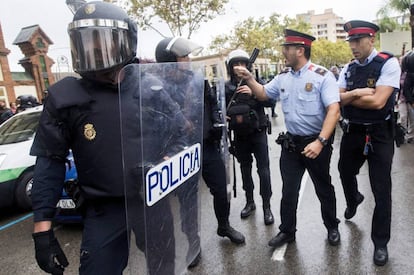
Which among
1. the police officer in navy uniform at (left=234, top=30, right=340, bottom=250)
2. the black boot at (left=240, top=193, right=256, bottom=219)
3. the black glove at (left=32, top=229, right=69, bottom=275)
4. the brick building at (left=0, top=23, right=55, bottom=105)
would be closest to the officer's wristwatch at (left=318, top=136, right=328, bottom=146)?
the police officer in navy uniform at (left=234, top=30, right=340, bottom=250)

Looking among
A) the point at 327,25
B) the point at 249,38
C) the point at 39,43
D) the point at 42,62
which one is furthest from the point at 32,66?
the point at 327,25

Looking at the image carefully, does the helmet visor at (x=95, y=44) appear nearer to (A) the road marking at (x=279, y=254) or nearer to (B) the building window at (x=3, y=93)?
(A) the road marking at (x=279, y=254)

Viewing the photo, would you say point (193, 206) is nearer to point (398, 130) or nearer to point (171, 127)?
point (171, 127)

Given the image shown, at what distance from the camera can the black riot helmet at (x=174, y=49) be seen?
2.58 metres

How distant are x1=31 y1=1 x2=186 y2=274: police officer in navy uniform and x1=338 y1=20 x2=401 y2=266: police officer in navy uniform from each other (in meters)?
1.71

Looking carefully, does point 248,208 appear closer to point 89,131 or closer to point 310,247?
point 310,247

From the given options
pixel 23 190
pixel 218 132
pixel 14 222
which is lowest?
pixel 14 222

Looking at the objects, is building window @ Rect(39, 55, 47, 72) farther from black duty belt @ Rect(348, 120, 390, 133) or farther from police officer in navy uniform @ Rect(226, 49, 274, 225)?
black duty belt @ Rect(348, 120, 390, 133)

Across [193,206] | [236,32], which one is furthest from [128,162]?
[236,32]

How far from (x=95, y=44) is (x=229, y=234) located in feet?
7.19

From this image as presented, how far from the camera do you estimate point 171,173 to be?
165 centimetres

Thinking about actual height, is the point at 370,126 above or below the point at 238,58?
below

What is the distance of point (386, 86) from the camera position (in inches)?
96.9

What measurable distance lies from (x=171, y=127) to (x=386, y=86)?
1.69 m
